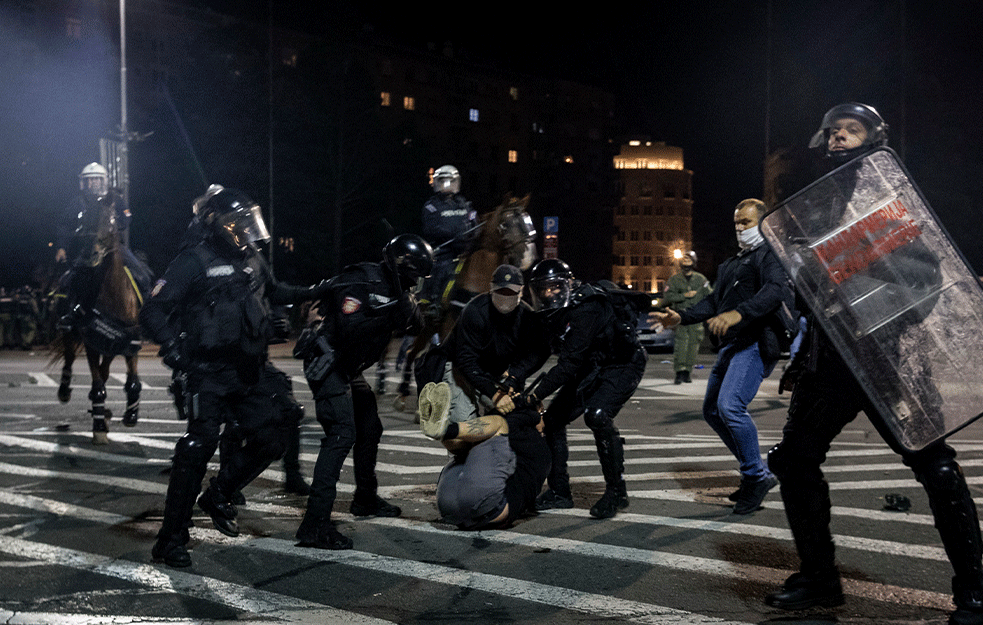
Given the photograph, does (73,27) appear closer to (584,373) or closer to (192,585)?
(584,373)

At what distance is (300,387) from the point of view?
14711 mm

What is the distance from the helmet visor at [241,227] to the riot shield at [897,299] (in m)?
3.05

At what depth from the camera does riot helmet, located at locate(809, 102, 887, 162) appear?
4.34 m

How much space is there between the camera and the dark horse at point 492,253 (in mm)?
9586

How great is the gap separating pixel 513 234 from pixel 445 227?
113cm

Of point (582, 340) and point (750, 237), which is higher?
point (750, 237)

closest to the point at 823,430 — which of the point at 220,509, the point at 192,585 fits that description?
the point at 192,585

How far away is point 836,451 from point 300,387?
8.26 metres

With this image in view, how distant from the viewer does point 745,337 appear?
6645 millimetres

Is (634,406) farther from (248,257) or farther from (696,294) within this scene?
(248,257)

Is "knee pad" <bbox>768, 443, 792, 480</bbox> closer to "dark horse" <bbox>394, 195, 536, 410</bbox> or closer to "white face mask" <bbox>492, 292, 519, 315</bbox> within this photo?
"white face mask" <bbox>492, 292, 519, 315</bbox>

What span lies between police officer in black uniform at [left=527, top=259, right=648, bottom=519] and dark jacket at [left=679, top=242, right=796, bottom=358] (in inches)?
21.0

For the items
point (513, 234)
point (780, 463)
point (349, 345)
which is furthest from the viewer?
point (513, 234)

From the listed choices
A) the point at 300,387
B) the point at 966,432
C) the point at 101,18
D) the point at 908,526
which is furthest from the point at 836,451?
the point at 101,18
